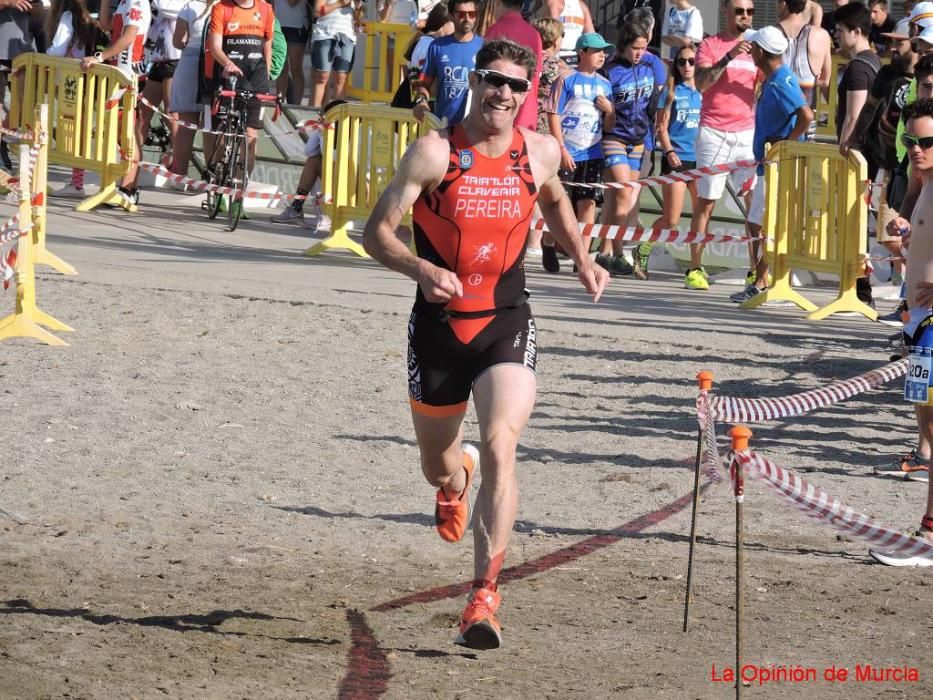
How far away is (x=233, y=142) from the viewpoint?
52.2ft

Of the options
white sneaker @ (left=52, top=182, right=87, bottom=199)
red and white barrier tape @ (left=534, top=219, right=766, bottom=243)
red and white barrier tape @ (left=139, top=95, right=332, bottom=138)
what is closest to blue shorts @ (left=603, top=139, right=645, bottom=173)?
red and white barrier tape @ (left=534, top=219, right=766, bottom=243)

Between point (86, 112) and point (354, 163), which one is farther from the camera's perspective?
point (86, 112)

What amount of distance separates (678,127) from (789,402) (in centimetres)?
789

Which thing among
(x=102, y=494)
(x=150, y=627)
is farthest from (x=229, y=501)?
(x=150, y=627)

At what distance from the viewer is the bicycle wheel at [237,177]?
1595 centimetres

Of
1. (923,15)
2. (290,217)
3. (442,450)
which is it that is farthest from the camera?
(290,217)

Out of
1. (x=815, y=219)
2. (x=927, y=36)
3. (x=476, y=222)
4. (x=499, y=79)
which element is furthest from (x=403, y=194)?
(x=815, y=219)

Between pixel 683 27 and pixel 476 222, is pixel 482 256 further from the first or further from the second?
pixel 683 27

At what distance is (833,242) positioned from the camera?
43.2 ft

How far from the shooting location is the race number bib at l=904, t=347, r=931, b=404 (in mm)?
7160

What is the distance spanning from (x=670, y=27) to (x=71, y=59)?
6.03m

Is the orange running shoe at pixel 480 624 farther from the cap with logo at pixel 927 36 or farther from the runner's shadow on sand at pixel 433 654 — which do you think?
the cap with logo at pixel 927 36

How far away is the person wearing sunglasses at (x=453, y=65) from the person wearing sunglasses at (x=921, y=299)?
6646mm

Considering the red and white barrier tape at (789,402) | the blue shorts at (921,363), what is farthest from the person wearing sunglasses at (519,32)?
the blue shorts at (921,363)
